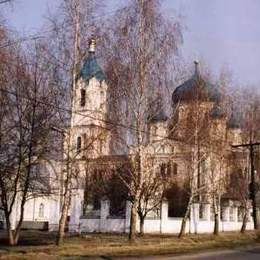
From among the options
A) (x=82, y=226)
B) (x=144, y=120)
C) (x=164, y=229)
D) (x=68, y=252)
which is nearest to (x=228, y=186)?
(x=164, y=229)

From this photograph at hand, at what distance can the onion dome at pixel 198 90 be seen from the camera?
33272mm

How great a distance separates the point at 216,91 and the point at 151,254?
63.3ft

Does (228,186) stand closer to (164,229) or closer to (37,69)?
(164,229)

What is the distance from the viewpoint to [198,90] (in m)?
35.9

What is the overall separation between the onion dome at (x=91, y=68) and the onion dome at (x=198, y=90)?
19.6ft

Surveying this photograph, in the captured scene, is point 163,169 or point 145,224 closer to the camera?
point 163,169

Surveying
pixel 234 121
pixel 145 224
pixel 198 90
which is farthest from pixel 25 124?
pixel 234 121

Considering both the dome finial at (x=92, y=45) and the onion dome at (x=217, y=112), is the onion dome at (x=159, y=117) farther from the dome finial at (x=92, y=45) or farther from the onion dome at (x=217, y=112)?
the onion dome at (x=217, y=112)

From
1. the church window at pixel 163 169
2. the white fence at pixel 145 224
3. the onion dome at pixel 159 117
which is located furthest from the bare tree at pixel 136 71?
the white fence at pixel 145 224

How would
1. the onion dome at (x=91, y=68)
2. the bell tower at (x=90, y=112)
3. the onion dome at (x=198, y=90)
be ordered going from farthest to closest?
the onion dome at (x=198, y=90), the onion dome at (x=91, y=68), the bell tower at (x=90, y=112)

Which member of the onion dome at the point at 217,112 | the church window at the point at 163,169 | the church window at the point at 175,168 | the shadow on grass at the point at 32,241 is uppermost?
the onion dome at the point at 217,112

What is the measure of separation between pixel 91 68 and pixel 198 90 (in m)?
11.1

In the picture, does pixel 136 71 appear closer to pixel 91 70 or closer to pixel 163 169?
pixel 91 70

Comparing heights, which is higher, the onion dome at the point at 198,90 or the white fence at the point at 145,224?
the onion dome at the point at 198,90
